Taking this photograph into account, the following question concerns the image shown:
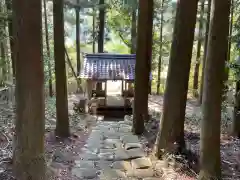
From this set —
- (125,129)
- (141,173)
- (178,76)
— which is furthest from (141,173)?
(125,129)

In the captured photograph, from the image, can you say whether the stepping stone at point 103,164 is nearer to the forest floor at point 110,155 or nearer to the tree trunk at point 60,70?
the forest floor at point 110,155

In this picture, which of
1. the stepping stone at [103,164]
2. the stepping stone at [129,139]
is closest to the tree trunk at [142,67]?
the stepping stone at [129,139]

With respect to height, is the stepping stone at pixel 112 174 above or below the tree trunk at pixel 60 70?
below

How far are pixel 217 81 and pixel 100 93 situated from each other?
37.6ft

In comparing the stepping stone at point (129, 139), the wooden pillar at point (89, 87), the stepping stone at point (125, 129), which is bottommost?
the stepping stone at point (125, 129)

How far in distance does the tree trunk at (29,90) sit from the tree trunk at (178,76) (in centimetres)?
268

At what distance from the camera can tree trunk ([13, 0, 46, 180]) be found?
3387mm

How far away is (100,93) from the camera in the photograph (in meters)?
15.1

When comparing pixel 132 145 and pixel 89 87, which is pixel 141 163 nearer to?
pixel 132 145

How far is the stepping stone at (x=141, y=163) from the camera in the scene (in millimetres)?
5537

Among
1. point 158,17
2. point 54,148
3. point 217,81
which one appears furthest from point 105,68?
point 217,81

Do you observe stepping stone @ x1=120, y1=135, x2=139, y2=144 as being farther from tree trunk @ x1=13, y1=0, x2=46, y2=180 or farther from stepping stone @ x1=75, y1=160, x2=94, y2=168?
tree trunk @ x1=13, y1=0, x2=46, y2=180

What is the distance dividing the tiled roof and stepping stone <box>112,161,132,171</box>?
8.33 metres

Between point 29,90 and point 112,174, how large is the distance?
2390 mm
